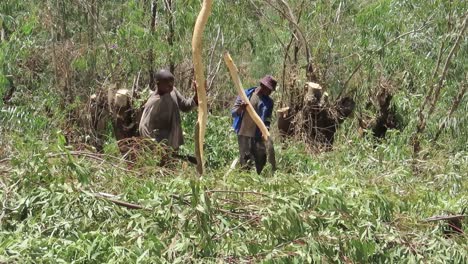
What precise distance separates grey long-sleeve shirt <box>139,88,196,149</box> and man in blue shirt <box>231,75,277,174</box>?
2.46ft

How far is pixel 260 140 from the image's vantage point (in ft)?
33.6

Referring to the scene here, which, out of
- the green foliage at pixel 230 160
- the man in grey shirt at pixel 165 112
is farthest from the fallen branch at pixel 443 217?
the man in grey shirt at pixel 165 112

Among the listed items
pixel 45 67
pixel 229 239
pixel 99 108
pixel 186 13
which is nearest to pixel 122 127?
pixel 99 108

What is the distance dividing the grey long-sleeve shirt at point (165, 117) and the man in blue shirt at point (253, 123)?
2.46 feet

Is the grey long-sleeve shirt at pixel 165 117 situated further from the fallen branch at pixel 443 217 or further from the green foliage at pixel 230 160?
the fallen branch at pixel 443 217

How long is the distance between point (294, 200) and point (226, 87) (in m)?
9.31

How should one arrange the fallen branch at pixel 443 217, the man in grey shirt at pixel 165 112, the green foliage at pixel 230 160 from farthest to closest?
the man in grey shirt at pixel 165 112 → the fallen branch at pixel 443 217 → the green foliage at pixel 230 160

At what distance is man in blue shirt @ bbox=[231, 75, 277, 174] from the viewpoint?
10031mm

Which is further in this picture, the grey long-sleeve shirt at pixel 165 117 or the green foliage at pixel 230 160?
the grey long-sleeve shirt at pixel 165 117

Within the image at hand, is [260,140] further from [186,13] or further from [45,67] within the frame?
[45,67]

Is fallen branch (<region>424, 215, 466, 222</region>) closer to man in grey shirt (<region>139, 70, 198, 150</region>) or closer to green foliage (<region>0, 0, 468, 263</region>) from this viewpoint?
green foliage (<region>0, 0, 468, 263</region>)

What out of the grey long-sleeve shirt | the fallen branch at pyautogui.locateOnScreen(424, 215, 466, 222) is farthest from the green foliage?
the grey long-sleeve shirt

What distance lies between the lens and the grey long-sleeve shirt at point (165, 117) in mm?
9469

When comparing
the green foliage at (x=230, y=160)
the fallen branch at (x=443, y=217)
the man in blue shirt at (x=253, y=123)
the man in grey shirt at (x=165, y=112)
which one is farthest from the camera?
the man in blue shirt at (x=253, y=123)
